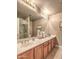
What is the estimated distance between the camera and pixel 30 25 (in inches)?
40.7

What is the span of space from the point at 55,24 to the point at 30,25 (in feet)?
0.78

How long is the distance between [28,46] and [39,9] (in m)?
0.40
